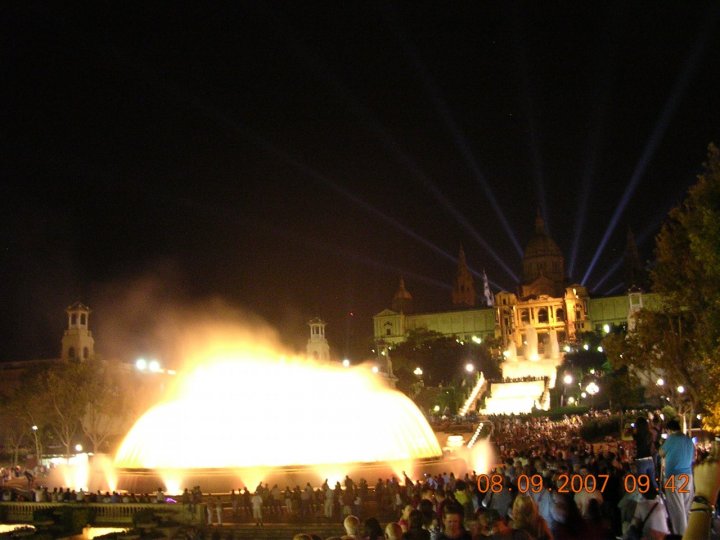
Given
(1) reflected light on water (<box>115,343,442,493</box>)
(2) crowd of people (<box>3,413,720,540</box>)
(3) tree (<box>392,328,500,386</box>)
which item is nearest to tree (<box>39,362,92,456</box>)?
(1) reflected light on water (<box>115,343,442,493</box>)

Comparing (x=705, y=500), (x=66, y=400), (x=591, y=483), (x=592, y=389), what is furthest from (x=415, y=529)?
(x=592, y=389)

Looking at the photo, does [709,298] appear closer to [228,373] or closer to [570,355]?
[228,373]

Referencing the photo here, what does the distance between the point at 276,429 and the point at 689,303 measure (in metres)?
15.1

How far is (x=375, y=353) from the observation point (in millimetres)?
124250

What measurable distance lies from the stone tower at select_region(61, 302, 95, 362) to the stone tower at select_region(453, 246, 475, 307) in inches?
3482

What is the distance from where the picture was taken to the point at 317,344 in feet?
293

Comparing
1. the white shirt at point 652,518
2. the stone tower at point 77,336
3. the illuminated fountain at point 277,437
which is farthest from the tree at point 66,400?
the white shirt at point 652,518

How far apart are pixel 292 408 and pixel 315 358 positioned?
182ft

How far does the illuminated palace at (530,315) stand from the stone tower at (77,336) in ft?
140

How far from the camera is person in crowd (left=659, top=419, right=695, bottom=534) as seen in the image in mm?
10914

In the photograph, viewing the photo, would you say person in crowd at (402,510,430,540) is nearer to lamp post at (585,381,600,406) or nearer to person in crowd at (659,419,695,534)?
person in crowd at (659,419,695,534)

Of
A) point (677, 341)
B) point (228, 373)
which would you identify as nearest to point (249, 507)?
point (228, 373)

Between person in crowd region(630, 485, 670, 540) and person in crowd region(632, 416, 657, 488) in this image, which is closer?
person in crowd region(630, 485, 670, 540)

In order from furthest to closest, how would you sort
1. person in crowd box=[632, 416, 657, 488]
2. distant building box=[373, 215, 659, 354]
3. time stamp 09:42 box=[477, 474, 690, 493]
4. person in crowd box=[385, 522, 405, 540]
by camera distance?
1. distant building box=[373, 215, 659, 354]
2. person in crowd box=[632, 416, 657, 488]
3. time stamp 09:42 box=[477, 474, 690, 493]
4. person in crowd box=[385, 522, 405, 540]
